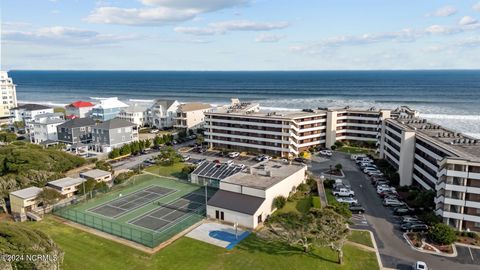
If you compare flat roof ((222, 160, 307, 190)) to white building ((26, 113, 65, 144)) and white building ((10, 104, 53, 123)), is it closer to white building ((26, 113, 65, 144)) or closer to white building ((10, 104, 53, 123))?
white building ((26, 113, 65, 144))

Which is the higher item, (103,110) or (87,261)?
(103,110)

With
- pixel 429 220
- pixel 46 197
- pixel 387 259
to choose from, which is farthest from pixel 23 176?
pixel 429 220

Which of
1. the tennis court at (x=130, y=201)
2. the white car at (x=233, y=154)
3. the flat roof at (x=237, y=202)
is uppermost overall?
the flat roof at (x=237, y=202)

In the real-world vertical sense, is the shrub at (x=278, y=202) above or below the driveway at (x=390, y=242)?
above

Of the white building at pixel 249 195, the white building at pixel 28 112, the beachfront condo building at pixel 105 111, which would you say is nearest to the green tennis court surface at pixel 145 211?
the white building at pixel 249 195

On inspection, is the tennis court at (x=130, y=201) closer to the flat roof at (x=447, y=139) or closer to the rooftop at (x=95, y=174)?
the rooftop at (x=95, y=174)

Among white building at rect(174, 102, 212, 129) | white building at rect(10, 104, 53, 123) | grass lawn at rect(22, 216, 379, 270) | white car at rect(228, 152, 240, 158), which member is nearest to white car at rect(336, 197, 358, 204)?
grass lawn at rect(22, 216, 379, 270)

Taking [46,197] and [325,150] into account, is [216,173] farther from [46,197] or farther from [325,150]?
[325,150]
